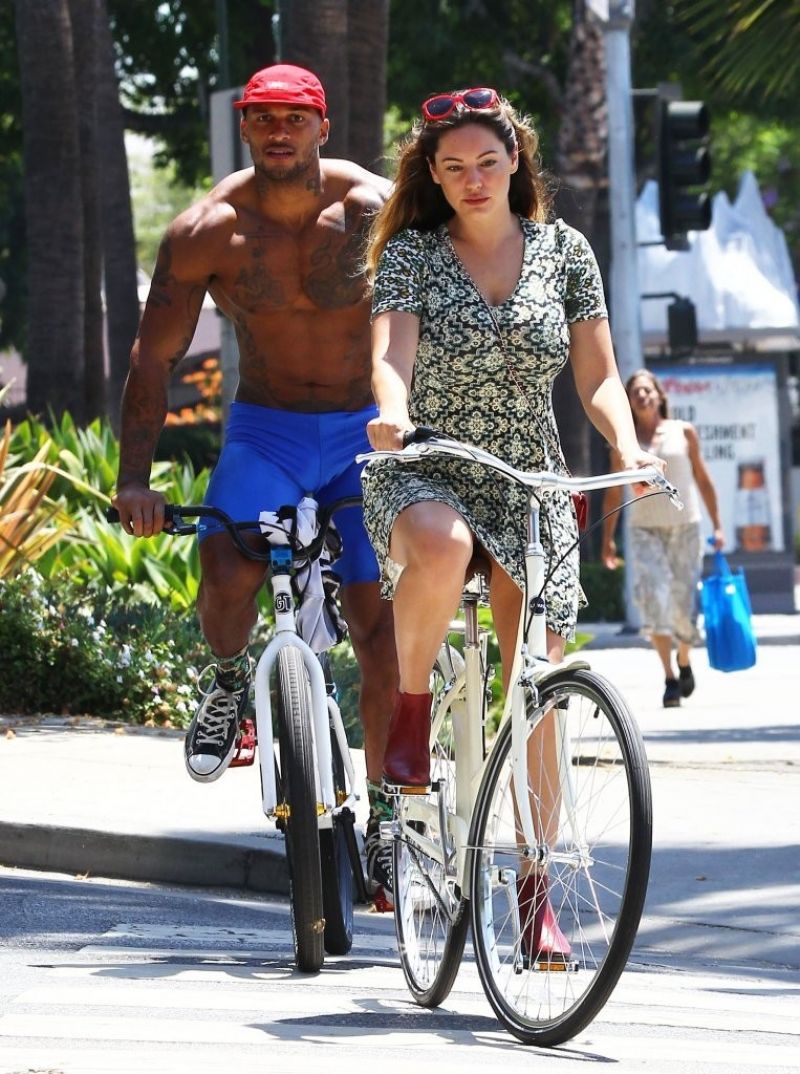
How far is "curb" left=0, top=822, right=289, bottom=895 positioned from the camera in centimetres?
692

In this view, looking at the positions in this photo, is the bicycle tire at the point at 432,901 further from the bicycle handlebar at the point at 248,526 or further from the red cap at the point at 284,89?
the red cap at the point at 284,89

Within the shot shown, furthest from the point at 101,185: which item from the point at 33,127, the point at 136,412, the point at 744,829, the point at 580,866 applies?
the point at 580,866

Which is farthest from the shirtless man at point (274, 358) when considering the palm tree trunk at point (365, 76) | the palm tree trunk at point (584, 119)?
the palm tree trunk at point (584, 119)

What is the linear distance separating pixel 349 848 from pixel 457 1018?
2.75ft

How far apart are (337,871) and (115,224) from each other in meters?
19.1

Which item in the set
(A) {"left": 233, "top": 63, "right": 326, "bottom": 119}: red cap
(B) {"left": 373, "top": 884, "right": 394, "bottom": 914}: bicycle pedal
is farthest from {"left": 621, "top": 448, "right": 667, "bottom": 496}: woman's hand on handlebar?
(B) {"left": 373, "top": 884, "right": 394, "bottom": 914}: bicycle pedal

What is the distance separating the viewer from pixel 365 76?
45.1 feet

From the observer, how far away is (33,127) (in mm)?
17047

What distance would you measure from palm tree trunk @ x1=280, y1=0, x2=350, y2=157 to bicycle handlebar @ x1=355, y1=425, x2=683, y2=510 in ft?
27.0

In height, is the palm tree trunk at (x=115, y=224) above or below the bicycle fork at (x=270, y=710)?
above

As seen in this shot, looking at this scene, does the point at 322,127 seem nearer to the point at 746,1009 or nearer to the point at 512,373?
the point at 512,373

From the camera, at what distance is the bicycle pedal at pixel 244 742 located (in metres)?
5.88

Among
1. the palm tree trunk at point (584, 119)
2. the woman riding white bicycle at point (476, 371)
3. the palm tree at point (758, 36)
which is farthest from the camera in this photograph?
the palm tree trunk at point (584, 119)

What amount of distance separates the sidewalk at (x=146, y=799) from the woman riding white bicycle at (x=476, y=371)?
7.35 feet
